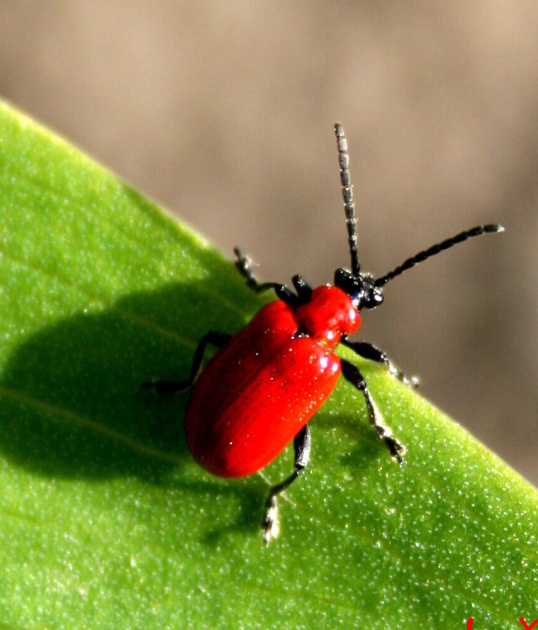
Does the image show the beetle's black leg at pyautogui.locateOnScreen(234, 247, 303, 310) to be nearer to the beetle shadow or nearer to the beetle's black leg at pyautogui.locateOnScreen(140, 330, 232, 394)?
the beetle shadow

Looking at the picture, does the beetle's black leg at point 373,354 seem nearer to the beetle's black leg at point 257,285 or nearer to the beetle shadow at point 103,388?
the beetle's black leg at point 257,285

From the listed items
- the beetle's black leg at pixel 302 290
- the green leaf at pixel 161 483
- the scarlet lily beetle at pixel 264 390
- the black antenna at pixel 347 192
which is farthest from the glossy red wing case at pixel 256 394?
the black antenna at pixel 347 192

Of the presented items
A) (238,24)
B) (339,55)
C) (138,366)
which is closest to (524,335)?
(339,55)

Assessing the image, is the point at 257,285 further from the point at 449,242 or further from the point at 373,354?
the point at 449,242

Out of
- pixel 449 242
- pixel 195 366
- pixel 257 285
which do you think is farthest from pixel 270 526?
pixel 449 242

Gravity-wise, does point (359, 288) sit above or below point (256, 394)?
above

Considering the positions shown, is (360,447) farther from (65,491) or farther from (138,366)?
(65,491)

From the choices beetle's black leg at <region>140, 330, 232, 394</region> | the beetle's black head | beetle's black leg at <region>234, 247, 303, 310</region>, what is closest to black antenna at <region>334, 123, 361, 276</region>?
the beetle's black head
